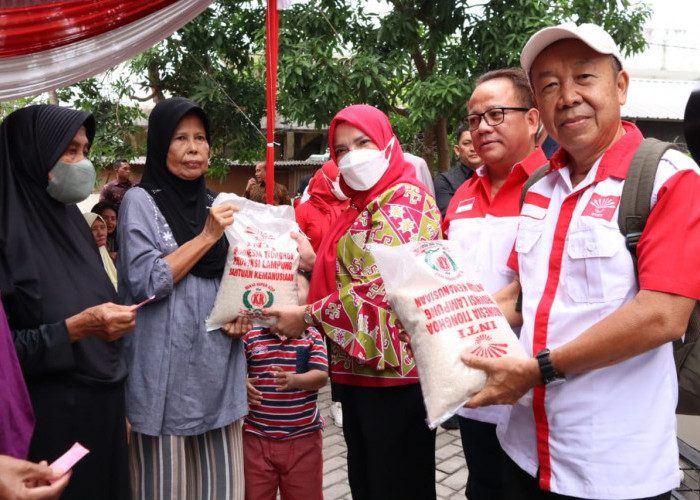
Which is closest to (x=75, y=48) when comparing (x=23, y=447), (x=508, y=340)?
(x=23, y=447)

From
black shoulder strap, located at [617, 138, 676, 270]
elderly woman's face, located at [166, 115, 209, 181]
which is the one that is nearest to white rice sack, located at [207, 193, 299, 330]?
elderly woman's face, located at [166, 115, 209, 181]

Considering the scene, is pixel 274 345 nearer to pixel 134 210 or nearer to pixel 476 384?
pixel 134 210

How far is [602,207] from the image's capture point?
5.16ft

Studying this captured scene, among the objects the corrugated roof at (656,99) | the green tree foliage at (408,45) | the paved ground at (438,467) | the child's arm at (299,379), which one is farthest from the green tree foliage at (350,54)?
the corrugated roof at (656,99)

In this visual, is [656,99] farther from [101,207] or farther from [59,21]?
[59,21]

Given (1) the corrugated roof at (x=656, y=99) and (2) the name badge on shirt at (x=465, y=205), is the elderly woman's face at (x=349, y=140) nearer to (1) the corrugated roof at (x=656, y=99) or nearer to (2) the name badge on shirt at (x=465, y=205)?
(2) the name badge on shirt at (x=465, y=205)

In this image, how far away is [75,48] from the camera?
3.54 meters

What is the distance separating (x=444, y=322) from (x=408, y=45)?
18.5 feet

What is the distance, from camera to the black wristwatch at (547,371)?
5.09ft

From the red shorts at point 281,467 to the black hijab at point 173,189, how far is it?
0.89 m

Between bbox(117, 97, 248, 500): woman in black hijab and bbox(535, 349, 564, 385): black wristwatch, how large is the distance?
1378mm

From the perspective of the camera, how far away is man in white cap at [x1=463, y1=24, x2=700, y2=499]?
1429 millimetres

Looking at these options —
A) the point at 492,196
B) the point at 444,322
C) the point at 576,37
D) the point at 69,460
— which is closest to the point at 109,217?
the point at 492,196

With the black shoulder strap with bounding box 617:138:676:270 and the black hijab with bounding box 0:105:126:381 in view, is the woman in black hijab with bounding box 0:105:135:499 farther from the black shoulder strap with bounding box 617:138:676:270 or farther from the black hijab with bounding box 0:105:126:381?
the black shoulder strap with bounding box 617:138:676:270
